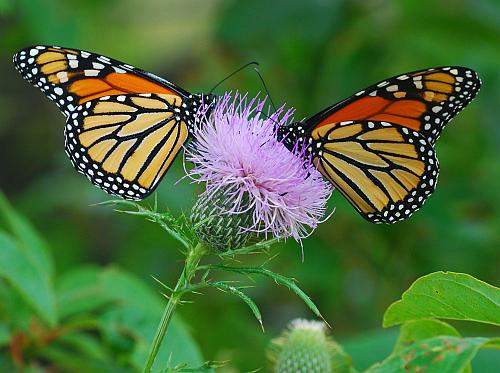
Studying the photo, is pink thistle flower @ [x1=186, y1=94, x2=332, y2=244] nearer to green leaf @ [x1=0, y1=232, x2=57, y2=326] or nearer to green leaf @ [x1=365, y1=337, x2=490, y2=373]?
green leaf @ [x1=365, y1=337, x2=490, y2=373]

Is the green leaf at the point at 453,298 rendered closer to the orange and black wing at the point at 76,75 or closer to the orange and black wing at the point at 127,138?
the orange and black wing at the point at 127,138

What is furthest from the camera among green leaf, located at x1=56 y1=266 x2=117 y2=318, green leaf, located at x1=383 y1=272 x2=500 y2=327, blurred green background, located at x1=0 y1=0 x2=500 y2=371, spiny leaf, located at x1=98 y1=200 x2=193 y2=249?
blurred green background, located at x1=0 y1=0 x2=500 y2=371

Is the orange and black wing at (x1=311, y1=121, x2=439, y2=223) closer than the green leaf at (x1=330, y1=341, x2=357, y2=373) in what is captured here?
No

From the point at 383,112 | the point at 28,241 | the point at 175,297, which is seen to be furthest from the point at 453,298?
the point at 28,241

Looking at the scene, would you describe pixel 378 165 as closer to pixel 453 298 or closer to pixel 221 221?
pixel 221 221

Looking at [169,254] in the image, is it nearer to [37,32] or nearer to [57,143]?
[37,32]

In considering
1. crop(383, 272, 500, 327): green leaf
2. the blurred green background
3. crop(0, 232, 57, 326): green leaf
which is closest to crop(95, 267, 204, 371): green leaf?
crop(0, 232, 57, 326): green leaf
